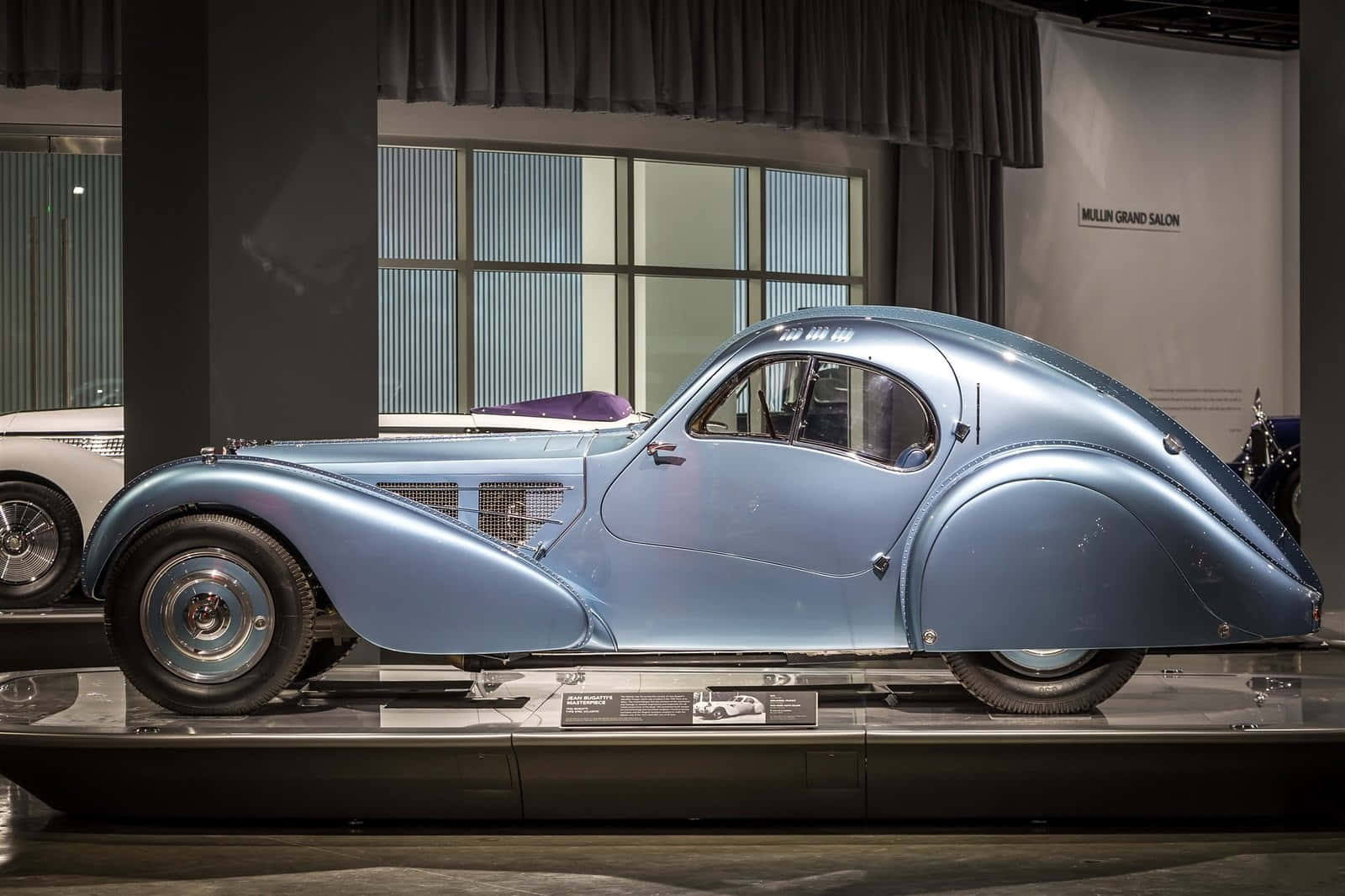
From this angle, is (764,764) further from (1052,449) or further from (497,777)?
(1052,449)

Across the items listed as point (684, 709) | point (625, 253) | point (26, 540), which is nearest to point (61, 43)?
point (26, 540)

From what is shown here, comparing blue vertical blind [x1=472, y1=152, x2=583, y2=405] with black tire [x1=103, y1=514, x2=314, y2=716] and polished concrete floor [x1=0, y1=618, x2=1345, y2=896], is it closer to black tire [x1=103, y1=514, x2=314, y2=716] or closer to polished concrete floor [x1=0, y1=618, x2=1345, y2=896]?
black tire [x1=103, y1=514, x2=314, y2=716]

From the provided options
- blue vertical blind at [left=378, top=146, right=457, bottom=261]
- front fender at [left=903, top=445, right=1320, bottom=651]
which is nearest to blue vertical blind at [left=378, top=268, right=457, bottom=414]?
blue vertical blind at [left=378, top=146, right=457, bottom=261]

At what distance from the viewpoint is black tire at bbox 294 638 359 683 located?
16.2 feet

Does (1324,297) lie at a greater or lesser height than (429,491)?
greater

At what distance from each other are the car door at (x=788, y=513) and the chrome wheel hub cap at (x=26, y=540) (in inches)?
154

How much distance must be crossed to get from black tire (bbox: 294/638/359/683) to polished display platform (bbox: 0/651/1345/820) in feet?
2.18

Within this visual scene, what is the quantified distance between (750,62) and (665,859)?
27.2 feet

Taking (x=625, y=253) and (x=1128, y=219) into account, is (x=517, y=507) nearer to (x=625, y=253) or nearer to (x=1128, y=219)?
(x=625, y=253)

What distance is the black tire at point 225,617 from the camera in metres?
4.31

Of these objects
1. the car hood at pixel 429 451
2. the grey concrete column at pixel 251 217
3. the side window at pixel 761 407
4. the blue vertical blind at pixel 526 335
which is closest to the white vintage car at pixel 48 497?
the grey concrete column at pixel 251 217

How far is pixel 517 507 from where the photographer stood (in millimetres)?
4465

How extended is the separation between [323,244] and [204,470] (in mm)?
1689

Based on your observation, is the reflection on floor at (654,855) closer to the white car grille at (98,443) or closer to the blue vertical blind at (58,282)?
the white car grille at (98,443)
